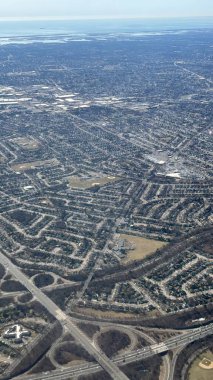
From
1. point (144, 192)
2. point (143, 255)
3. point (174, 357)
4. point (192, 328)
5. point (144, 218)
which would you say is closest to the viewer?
point (174, 357)

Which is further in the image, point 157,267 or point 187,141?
point 187,141

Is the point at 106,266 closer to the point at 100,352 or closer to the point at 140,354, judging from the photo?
the point at 100,352

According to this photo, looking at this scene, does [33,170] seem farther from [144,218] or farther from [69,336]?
[69,336]

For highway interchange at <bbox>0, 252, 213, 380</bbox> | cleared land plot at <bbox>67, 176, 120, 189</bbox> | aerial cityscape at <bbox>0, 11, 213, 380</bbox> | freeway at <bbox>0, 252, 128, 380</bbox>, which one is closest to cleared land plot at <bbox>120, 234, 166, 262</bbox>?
aerial cityscape at <bbox>0, 11, 213, 380</bbox>

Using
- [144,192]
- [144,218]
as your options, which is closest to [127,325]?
[144,218]

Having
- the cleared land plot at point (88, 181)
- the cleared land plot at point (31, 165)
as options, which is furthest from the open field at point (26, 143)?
the cleared land plot at point (88, 181)

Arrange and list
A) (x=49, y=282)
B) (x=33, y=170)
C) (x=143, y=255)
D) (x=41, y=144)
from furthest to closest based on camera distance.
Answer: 1. (x=41, y=144)
2. (x=33, y=170)
3. (x=143, y=255)
4. (x=49, y=282)
